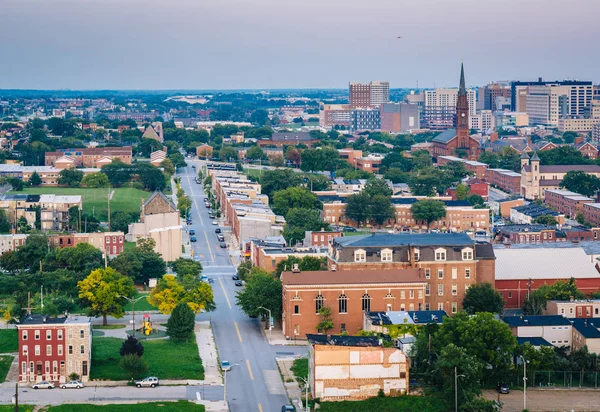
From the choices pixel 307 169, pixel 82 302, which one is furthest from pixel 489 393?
pixel 307 169

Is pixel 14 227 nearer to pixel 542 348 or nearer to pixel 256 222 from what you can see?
pixel 256 222

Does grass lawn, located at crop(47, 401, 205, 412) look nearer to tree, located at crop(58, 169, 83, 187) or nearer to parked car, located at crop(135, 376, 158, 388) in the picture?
parked car, located at crop(135, 376, 158, 388)

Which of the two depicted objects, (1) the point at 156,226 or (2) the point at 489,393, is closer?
(2) the point at 489,393

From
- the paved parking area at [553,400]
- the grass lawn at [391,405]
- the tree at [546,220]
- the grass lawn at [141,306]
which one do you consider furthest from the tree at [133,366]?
the tree at [546,220]

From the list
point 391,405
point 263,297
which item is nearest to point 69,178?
point 263,297

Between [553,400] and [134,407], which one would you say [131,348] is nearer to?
[134,407]

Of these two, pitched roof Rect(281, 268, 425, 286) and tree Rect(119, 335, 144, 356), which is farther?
pitched roof Rect(281, 268, 425, 286)

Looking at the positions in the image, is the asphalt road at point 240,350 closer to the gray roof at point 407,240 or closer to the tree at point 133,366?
the tree at point 133,366

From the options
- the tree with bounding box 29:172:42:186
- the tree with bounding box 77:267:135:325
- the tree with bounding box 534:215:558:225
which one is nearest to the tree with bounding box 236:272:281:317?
the tree with bounding box 77:267:135:325
